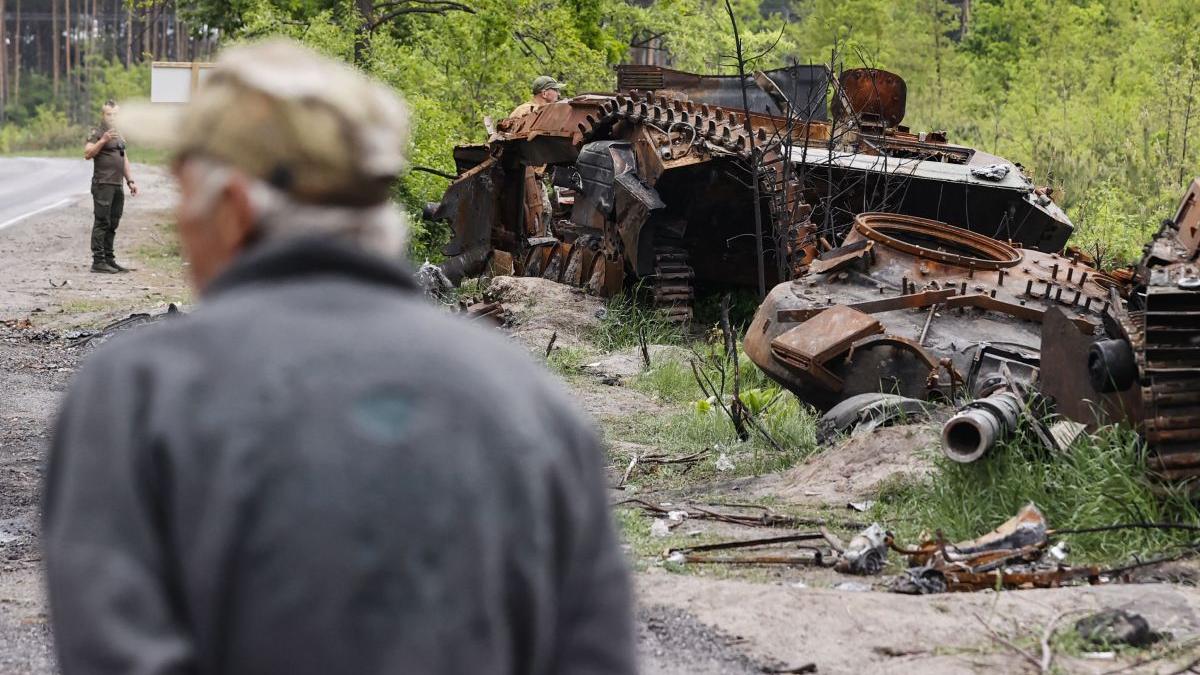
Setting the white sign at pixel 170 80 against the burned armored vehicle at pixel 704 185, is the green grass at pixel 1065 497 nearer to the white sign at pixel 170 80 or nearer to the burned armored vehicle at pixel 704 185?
the burned armored vehicle at pixel 704 185

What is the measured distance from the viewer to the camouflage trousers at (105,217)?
18.0m

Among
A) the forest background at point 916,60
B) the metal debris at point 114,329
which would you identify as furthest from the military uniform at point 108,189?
the metal debris at point 114,329

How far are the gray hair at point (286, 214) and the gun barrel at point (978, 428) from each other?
481 centimetres

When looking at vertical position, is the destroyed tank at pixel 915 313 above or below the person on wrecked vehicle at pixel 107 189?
above

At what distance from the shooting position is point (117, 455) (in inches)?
69.0

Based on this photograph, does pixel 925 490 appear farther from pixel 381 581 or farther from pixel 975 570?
pixel 381 581

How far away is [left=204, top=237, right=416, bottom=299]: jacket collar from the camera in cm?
185

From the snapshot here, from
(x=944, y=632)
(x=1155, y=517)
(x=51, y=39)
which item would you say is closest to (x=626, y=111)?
(x=1155, y=517)

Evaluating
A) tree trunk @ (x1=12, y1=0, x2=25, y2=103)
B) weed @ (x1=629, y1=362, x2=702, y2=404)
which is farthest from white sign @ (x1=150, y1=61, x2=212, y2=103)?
tree trunk @ (x1=12, y1=0, x2=25, y2=103)

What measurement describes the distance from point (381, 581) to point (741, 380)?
9108 mm

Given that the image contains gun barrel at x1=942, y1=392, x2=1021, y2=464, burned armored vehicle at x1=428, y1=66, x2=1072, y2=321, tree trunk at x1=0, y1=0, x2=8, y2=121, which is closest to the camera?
gun barrel at x1=942, y1=392, x2=1021, y2=464

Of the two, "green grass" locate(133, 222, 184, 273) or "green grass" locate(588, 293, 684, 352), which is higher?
"green grass" locate(588, 293, 684, 352)

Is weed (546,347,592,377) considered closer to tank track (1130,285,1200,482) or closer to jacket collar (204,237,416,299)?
tank track (1130,285,1200,482)

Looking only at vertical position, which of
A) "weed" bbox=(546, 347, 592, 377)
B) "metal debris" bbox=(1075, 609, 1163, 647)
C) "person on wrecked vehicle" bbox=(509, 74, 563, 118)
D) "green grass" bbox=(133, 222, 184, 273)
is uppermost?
"person on wrecked vehicle" bbox=(509, 74, 563, 118)
